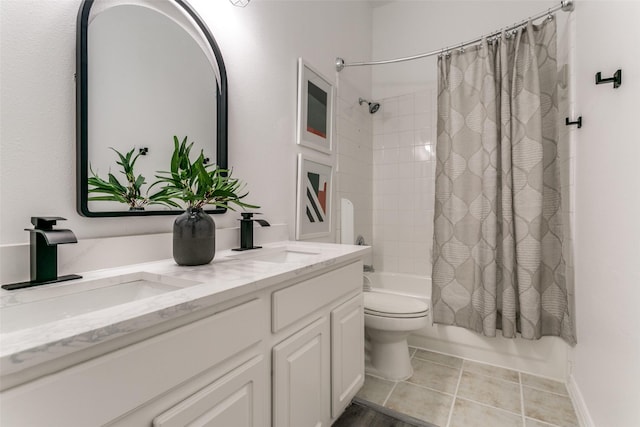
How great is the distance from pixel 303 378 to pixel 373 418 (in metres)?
0.70

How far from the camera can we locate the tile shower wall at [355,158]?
91.3 inches

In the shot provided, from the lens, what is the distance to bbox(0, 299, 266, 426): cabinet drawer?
438mm

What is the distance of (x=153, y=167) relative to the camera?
1.11 metres

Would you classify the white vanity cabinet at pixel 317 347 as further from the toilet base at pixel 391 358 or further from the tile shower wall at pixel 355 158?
the tile shower wall at pixel 355 158

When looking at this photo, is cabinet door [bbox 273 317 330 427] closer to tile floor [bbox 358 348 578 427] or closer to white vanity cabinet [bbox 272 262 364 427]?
white vanity cabinet [bbox 272 262 364 427]

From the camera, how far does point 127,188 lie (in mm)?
1014

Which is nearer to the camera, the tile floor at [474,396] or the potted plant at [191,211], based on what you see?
the potted plant at [191,211]

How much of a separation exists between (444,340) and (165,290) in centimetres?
193

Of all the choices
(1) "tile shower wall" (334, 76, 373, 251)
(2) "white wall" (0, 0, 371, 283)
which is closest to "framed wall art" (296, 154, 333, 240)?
(2) "white wall" (0, 0, 371, 283)

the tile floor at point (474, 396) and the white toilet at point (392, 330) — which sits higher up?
the white toilet at point (392, 330)

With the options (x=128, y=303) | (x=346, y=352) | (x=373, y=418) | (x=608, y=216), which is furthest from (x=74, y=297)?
(x=608, y=216)

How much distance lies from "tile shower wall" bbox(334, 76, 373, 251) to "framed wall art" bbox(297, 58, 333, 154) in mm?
171

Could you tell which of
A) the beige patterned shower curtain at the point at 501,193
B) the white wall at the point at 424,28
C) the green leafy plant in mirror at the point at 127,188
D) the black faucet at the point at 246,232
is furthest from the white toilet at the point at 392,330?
the white wall at the point at 424,28

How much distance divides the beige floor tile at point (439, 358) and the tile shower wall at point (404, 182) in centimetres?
67
